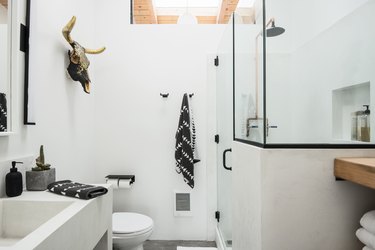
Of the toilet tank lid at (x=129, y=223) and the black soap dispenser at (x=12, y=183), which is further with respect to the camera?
the toilet tank lid at (x=129, y=223)

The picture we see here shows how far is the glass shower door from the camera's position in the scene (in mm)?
1898

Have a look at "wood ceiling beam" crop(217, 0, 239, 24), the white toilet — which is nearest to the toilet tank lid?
the white toilet

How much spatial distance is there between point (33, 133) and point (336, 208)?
168 cm

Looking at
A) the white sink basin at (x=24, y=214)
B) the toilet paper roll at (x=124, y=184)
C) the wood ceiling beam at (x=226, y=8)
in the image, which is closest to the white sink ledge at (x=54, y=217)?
the white sink basin at (x=24, y=214)

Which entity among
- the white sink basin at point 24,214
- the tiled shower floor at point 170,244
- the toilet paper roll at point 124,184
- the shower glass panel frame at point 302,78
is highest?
the shower glass panel frame at point 302,78

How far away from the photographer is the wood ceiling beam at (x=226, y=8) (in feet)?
8.57

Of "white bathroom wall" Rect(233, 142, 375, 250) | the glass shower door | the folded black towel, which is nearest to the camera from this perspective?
"white bathroom wall" Rect(233, 142, 375, 250)

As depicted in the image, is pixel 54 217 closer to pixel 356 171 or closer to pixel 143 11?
pixel 356 171

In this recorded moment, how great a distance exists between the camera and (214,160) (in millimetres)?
2436

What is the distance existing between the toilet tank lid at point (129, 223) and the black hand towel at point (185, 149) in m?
0.55

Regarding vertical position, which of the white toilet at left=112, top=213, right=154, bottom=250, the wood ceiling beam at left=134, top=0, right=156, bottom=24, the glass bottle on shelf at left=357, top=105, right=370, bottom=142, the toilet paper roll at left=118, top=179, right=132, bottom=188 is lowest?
the white toilet at left=112, top=213, right=154, bottom=250

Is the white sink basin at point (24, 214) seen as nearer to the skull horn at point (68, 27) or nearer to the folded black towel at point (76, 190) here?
the folded black towel at point (76, 190)

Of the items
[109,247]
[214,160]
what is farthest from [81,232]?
[214,160]

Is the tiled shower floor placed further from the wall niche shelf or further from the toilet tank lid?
the wall niche shelf
